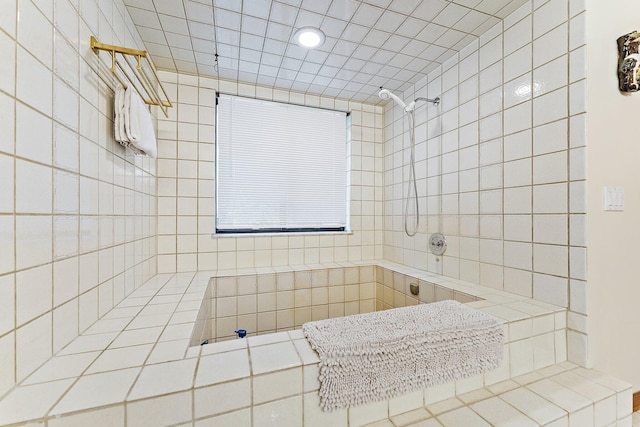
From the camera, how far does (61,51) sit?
2.91 feet

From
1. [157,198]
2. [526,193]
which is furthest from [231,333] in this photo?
[526,193]

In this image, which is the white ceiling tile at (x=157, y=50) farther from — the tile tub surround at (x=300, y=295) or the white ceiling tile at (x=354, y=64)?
the tile tub surround at (x=300, y=295)

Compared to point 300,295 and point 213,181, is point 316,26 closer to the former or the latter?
point 213,181

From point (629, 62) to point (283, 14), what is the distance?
5.44 ft

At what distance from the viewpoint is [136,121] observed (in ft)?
3.99

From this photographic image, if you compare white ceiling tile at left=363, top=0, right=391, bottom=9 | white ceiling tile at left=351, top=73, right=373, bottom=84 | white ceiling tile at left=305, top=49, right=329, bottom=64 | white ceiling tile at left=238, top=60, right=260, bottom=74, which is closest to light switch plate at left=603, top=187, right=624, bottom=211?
white ceiling tile at left=363, top=0, right=391, bottom=9

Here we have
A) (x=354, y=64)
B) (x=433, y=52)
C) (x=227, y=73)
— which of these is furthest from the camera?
(x=227, y=73)

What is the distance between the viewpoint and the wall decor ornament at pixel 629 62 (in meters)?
1.19

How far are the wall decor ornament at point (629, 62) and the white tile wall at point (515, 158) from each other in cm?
24

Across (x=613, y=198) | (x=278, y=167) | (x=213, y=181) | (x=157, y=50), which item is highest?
(x=157, y=50)

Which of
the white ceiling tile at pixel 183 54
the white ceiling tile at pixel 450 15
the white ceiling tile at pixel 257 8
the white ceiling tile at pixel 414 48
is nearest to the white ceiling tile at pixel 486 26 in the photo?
the white ceiling tile at pixel 450 15

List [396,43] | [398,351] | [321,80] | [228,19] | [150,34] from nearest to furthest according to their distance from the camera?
[398,351]
[228,19]
[150,34]
[396,43]
[321,80]

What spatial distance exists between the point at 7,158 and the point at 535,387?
1880 mm

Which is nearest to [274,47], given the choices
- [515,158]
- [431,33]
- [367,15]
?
[367,15]
